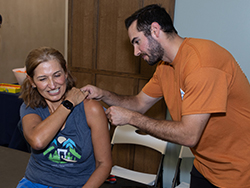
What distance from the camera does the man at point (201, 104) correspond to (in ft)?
3.80

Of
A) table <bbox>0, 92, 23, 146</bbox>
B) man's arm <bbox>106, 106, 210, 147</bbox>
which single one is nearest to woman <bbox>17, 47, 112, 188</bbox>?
man's arm <bbox>106, 106, 210, 147</bbox>

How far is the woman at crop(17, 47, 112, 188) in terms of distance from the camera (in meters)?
1.38

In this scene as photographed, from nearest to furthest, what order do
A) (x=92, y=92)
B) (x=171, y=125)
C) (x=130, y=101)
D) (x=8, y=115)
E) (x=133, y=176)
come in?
1. (x=171, y=125)
2. (x=92, y=92)
3. (x=130, y=101)
4. (x=133, y=176)
5. (x=8, y=115)

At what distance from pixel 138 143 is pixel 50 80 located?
1263 mm

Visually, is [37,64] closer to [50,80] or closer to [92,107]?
[50,80]

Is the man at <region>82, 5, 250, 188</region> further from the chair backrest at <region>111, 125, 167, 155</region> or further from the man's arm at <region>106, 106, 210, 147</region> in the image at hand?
the chair backrest at <region>111, 125, 167, 155</region>

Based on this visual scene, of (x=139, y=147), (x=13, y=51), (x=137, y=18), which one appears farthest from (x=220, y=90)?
(x=13, y=51)

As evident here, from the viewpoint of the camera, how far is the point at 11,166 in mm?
1393

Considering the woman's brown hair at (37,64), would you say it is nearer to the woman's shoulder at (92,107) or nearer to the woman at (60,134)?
the woman at (60,134)

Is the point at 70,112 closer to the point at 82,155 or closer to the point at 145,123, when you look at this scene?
the point at 82,155

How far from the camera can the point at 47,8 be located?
13.7 ft

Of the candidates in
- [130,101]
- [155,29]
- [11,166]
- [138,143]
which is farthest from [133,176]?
[155,29]

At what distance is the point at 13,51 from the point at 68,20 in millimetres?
1074

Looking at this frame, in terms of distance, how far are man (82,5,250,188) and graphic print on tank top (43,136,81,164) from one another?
0.87 feet
